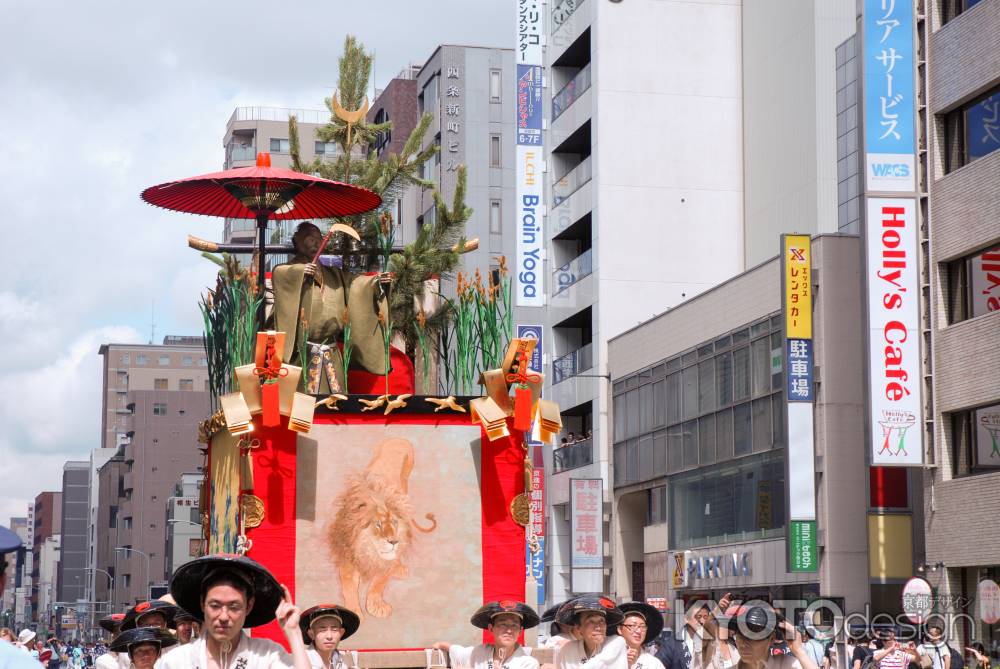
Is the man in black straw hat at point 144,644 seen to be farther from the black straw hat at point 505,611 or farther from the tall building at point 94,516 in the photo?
the tall building at point 94,516

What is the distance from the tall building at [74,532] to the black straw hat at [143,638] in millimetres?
153666

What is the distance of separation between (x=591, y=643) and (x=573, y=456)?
37338 millimetres

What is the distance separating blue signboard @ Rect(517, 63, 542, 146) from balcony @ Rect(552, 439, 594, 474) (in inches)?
355

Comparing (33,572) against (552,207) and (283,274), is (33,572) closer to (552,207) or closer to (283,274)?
(552,207)

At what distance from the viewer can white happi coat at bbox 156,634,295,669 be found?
6156mm

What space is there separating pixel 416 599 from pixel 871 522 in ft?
64.6

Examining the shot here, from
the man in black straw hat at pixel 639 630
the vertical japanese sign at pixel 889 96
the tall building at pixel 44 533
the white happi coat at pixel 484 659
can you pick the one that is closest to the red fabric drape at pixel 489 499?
the man in black straw hat at pixel 639 630

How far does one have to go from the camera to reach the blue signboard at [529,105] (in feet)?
155

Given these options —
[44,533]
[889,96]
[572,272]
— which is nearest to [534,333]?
[572,272]

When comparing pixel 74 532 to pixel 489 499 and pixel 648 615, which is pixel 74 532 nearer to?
pixel 489 499

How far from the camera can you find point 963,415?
2848cm

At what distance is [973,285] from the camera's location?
2827cm

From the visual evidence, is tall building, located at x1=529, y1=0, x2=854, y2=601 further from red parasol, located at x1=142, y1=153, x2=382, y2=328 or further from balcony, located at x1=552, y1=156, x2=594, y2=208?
red parasol, located at x1=142, y1=153, x2=382, y2=328

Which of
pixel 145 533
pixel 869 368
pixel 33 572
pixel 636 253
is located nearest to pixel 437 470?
pixel 869 368
